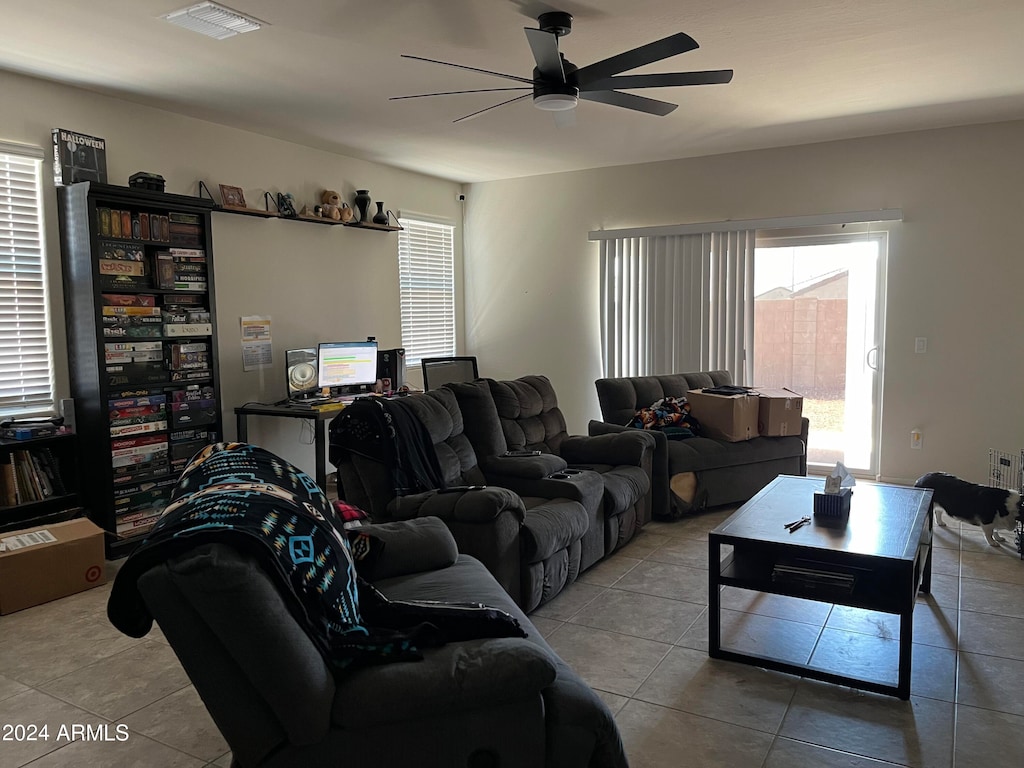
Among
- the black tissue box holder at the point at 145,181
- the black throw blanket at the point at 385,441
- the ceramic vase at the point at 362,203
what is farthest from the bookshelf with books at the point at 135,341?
the ceramic vase at the point at 362,203

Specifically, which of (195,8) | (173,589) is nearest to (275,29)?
(195,8)

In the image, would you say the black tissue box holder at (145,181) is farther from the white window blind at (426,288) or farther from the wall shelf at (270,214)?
the white window blind at (426,288)

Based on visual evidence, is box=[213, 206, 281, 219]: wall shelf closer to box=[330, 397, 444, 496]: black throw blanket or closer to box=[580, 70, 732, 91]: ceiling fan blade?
box=[330, 397, 444, 496]: black throw blanket

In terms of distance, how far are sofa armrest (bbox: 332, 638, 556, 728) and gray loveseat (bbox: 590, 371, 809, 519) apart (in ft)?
Result: 10.2

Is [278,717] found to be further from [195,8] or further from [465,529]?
[195,8]

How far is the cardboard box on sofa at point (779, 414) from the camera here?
5012mm

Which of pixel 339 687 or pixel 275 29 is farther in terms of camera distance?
pixel 275 29

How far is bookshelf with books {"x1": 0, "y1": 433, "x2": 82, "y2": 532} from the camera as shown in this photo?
372cm

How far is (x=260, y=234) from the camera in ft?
17.1

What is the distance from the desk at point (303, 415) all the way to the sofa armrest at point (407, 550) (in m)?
2.20

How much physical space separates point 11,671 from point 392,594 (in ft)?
5.54

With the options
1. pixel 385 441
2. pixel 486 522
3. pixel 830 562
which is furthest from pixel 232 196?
pixel 830 562

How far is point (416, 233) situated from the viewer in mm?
6777

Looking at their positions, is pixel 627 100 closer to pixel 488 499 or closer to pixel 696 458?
pixel 488 499
